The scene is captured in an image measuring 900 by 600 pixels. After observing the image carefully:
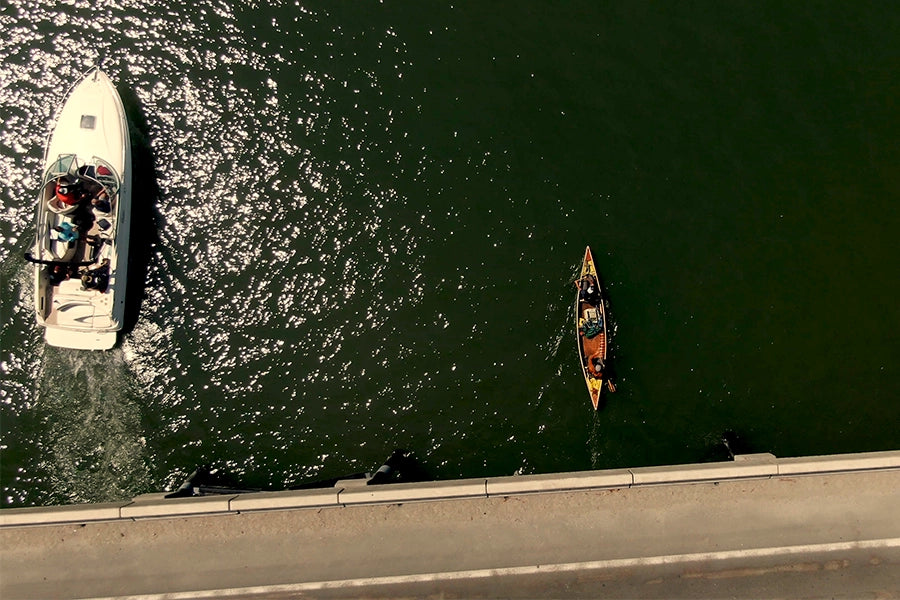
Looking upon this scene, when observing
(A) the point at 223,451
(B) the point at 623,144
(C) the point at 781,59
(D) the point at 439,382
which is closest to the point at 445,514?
(D) the point at 439,382

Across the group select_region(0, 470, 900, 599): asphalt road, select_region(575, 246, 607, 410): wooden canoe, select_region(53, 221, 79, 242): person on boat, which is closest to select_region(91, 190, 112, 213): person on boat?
select_region(53, 221, 79, 242): person on boat

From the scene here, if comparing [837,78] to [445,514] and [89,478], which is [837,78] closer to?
[445,514]

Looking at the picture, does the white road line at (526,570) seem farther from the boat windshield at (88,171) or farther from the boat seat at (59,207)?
the boat windshield at (88,171)

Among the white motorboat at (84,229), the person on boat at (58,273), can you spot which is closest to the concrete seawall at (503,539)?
the white motorboat at (84,229)

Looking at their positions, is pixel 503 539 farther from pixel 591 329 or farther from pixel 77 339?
pixel 77 339

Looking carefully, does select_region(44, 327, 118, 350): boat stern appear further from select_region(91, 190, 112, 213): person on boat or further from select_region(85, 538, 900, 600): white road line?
select_region(85, 538, 900, 600): white road line

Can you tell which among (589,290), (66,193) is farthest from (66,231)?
(589,290)
